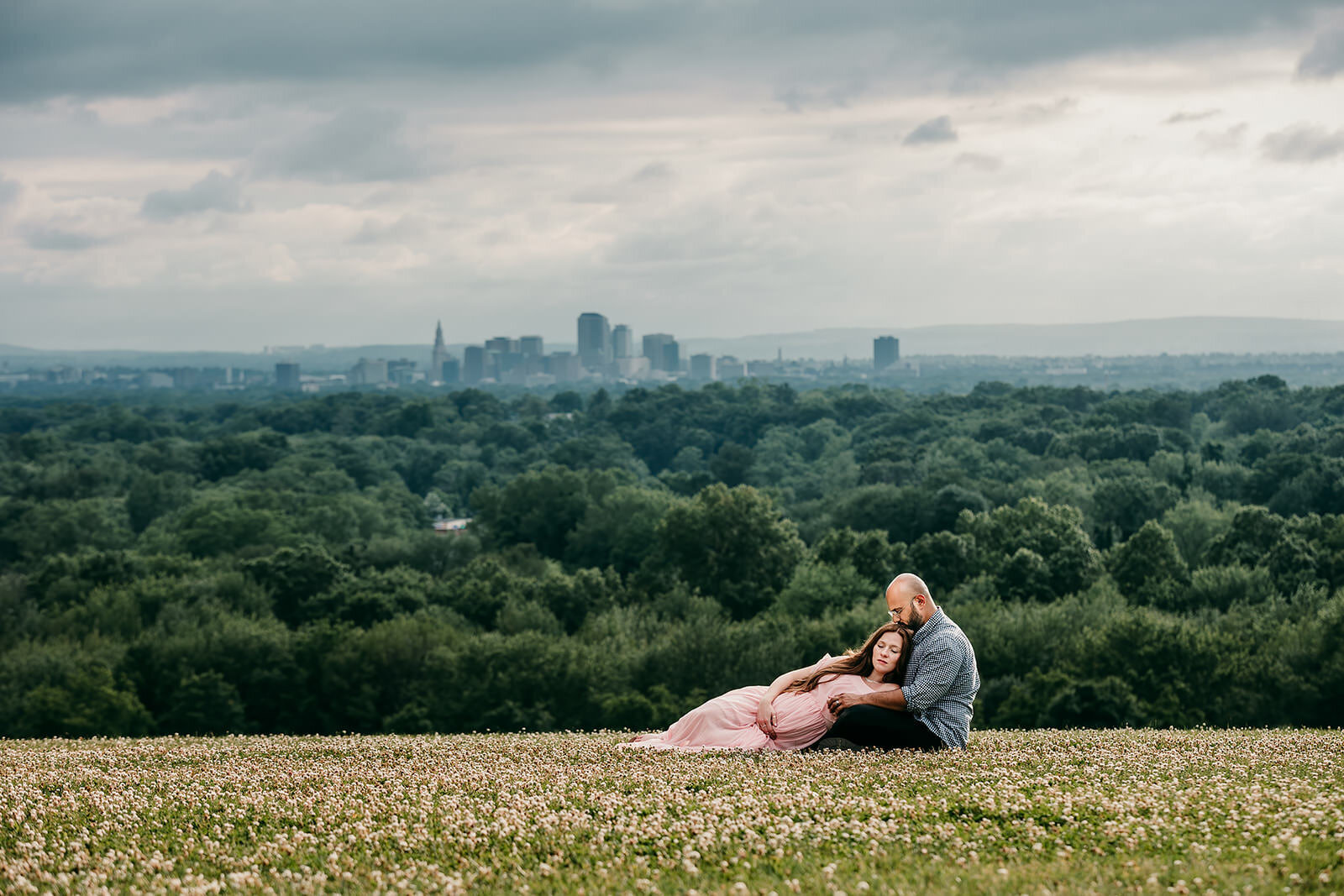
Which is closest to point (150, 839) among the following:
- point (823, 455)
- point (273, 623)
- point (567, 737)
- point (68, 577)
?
point (567, 737)

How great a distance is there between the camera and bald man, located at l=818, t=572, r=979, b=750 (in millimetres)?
14656

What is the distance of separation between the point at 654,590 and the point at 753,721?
62.7m

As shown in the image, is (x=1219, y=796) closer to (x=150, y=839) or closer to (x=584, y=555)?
(x=150, y=839)

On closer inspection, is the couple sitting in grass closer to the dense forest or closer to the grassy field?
the grassy field

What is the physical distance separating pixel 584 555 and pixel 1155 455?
181ft

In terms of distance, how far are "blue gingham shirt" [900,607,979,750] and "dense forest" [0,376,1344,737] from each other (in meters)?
28.3

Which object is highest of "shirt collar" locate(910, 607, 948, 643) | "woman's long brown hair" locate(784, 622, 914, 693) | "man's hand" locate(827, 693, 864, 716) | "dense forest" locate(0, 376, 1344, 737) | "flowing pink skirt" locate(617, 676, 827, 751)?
"shirt collar" locate(910, 607, 948, 643)

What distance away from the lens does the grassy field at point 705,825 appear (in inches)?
361

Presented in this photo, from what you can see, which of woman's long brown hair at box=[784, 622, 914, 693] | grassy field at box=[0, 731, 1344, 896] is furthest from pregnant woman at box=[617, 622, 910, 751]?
grassy field at box=[0, 731, 1344, 896]

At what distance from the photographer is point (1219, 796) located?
36.6 feet

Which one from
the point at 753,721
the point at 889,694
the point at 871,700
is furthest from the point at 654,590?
the point at 889,694

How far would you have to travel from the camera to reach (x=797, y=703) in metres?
15.3

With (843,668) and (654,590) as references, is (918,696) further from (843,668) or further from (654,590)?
(654,590)

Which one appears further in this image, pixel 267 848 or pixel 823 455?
pixel 823 455
